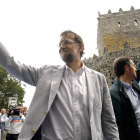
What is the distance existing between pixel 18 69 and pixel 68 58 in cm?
77

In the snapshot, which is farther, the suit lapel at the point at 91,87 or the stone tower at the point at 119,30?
the stone tower at the point at 119,30

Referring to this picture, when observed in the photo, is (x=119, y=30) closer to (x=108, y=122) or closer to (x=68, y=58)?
(x=68, y=58)

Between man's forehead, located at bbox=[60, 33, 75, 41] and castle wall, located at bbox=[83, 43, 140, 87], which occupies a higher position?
castle wall, located at bbox=[83, 43, 140, 87]

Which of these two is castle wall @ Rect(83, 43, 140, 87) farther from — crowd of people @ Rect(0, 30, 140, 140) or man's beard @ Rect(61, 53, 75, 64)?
man's beard @ Rect(61, 53, 75, 64)

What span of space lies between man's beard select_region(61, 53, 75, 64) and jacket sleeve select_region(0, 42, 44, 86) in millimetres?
391

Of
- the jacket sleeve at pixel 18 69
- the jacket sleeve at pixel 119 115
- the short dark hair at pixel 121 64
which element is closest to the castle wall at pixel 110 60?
the short dark hair at pixel 121 64

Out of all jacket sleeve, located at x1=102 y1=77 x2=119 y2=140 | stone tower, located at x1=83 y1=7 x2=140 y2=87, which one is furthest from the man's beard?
stone tower, located at x1=83 y1=7 x2=140 y2=87

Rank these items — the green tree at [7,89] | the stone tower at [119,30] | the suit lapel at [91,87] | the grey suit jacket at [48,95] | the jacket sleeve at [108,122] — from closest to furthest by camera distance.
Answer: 1. the grey suit jacket at [48,95]
2. the suit lapel at [91,87]
3. the jacket sleeve at [108,122]
4. the stone tower at [119,30]
5. the green tree at [7,89]

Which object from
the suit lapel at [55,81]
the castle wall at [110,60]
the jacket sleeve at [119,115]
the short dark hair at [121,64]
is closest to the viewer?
the suit lapel at [55,81]

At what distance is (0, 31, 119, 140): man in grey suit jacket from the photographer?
1532 millimetres

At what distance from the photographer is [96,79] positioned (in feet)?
6.73

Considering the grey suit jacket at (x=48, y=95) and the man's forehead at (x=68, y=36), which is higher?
the man's forehead at (x=68, y=36)

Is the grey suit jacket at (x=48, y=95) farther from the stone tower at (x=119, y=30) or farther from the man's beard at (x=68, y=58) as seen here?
the stone tower at (x=119, y=30)

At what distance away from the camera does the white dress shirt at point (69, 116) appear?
1.54 meters
